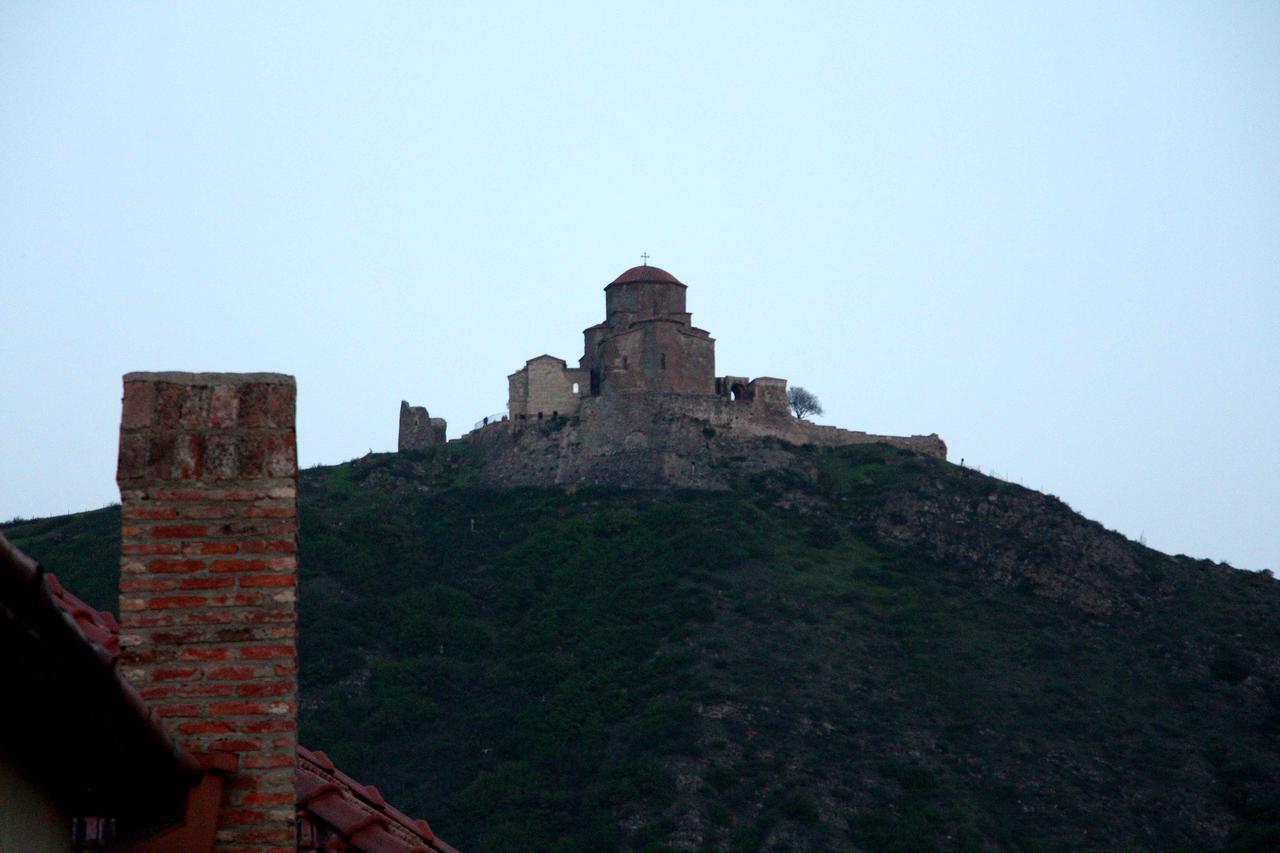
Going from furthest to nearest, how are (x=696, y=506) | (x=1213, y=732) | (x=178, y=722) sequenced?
(x=696, y=506) < (x=1213, y=732) < (x=178, y=722)

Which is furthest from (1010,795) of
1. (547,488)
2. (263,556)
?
(263,556)

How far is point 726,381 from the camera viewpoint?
77250 mm

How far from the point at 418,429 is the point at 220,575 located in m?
76.2

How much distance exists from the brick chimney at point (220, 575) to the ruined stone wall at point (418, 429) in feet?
248

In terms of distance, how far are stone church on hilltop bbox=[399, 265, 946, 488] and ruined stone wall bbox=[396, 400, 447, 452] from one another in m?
4.80

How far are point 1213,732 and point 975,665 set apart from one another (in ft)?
28.4

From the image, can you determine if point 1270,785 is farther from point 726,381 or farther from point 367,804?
point 367,804

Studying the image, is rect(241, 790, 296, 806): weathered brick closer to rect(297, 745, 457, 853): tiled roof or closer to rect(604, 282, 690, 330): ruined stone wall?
rect(297, 745, 457, 853): tiled roof

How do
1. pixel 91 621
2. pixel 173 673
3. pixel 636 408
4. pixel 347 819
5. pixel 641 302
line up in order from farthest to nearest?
pixel 641 302 → pixel 636 408 → pixel 91 621 → pixel 347 819 → pixel 173 673

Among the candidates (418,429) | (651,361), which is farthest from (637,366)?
(418,429)

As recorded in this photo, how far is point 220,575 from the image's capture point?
7.23 m

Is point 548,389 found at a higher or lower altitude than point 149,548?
higher

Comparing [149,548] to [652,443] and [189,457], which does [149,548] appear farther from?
[652,443]

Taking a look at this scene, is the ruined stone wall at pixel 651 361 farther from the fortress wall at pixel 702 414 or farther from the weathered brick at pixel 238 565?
the weathered brick at pixel 238 565
